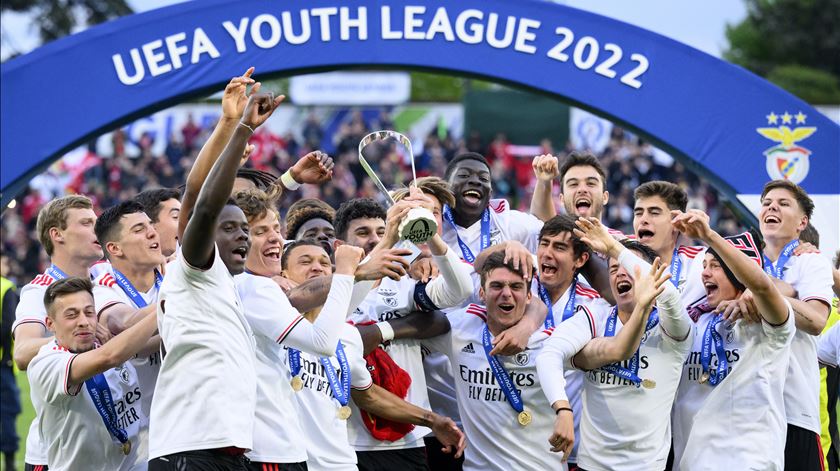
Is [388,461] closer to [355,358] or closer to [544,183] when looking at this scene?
[355,358]

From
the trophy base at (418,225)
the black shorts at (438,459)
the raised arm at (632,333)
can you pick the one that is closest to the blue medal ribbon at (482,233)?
the black shorts at (438,459)

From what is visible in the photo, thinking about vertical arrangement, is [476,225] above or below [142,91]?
below

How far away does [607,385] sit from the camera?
6410mm

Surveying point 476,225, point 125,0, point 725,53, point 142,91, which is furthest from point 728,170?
point 725,53

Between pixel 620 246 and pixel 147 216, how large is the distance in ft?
8.19

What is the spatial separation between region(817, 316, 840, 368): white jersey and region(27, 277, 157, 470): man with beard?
166 inches

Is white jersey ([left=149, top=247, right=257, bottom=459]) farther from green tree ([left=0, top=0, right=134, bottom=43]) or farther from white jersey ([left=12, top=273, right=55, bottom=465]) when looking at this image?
green tree ([left=0, top=0, right=134, bottom=43])

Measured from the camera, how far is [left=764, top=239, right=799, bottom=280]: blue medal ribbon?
279 inches

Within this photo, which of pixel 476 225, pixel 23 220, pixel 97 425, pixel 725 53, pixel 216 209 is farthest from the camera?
pixel 725 53

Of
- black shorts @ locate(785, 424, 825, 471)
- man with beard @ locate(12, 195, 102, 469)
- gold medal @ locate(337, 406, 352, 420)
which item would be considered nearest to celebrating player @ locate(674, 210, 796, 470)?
black shorts @ locate(785, 424, 825, 471)

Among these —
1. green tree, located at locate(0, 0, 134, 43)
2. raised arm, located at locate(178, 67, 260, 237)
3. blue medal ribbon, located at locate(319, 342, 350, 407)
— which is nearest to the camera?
raised arm, located at locate(178, 67, 260, 237)

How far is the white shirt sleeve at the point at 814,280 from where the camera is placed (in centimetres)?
680

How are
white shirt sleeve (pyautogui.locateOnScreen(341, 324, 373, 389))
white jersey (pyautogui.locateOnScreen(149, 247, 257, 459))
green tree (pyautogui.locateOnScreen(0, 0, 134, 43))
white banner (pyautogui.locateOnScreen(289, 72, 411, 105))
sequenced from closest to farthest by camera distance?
white jersey (pyautogui.locateOnScreen(149, 247, 257, 459)) → white shirt sleeve (pyautogui.locateOnScreen(341, 324, 373, 389)) → white banner (pyautogui.locateOnScreen(289, 72, 411, 105)) → green tree (pyautogui.locateOnScreen(0, 0, 134, 43))

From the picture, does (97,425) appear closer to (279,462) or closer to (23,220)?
(279,462)
